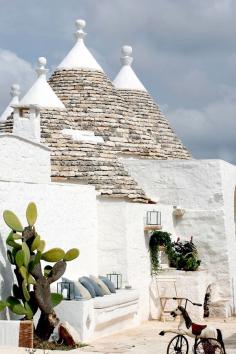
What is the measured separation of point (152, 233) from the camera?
20.0m

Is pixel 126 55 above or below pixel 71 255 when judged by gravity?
above

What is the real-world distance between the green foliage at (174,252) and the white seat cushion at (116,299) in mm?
2289

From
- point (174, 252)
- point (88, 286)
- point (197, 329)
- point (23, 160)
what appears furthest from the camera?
point (174, 252)

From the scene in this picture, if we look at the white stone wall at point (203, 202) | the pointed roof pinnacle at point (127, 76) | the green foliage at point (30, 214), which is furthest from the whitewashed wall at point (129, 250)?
the pointed roof pinnacle at point (127, 76)

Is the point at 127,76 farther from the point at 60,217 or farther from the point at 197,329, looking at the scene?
the point at 197,329

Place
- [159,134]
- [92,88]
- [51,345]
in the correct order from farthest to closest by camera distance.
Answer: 1. [159,134]
2. [92,88]
3. [51,345]

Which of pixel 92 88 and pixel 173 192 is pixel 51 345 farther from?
pixel 92 88

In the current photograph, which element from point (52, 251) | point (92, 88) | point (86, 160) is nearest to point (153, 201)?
point (86, 160)

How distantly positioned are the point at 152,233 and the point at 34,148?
4077mm

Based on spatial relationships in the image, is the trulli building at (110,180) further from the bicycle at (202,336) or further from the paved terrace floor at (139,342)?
the bicycle at (202,336)

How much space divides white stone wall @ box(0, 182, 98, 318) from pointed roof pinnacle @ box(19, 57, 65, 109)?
4418mm

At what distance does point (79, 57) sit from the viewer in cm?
2430

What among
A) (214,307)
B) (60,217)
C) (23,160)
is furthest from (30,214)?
(214,307)

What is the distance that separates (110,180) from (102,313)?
15.2ft
